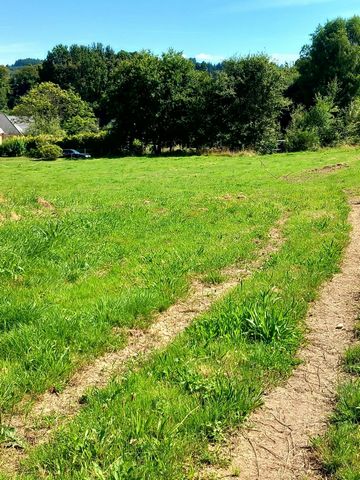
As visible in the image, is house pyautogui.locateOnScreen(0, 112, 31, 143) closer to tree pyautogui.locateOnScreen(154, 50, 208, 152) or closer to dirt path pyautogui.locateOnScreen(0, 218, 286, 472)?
tree pyautogui.locateOnScreen(154, 50, 208, 152)

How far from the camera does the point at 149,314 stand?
5.93 meters

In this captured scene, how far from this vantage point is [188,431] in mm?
3539

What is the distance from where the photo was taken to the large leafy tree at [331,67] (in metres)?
56.0

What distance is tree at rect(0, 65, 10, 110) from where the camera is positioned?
116m

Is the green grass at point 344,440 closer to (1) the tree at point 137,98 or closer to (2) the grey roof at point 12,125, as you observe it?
(1) the tree at point 137,98

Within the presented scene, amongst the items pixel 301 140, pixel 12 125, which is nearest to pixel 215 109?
pixel 301 140

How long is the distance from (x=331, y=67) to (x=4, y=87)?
93.4m

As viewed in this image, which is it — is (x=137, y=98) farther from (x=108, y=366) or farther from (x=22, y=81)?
(x=22, y=81)

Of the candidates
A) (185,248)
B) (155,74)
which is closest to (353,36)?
(155,74)

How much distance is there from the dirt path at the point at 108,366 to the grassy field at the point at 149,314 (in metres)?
0.14

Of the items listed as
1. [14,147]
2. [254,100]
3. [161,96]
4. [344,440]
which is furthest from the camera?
[14,147]

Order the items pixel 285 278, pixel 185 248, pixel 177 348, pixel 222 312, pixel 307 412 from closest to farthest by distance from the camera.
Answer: pixel 307 412
pixel 177 348
pixel 222 312
pixel 285 278
pixel 185 248

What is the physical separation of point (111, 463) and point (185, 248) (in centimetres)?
604

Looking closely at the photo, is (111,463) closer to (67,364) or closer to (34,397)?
(34,397)
